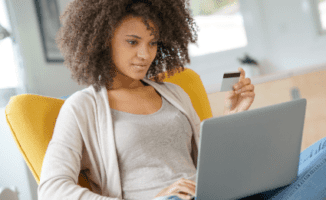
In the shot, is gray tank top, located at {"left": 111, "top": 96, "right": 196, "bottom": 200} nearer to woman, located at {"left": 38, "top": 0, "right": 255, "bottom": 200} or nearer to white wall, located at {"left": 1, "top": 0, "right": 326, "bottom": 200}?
woman, located at {"left": 38, "top": 0, "right": 255, "bottom": 200}

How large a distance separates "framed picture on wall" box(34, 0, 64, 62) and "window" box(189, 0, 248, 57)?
135 centimetres

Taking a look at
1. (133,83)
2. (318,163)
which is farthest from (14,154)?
(318,163)

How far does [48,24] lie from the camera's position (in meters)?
1.85

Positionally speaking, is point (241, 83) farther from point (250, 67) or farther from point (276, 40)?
point (276, 40)

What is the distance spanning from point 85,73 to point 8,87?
0.82 m

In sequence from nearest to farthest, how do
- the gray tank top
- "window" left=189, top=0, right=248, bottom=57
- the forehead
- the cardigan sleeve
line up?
the cardigan sleeve
the gray tank top
the forehead
"window" left=189, top=0, right=248, bottom=57

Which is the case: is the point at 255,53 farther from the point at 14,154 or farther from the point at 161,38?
the point at 14,154

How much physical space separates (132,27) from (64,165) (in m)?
0.47

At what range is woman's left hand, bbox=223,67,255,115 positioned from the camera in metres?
1.02

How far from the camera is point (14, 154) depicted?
1555mm

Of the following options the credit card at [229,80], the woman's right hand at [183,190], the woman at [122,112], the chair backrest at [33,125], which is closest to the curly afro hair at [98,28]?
the woman at [122,112]

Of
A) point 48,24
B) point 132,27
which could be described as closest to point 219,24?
point 48,24

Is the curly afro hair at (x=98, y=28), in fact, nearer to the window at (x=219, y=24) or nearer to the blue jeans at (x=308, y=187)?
the blue jeans at (x=308, y=187)

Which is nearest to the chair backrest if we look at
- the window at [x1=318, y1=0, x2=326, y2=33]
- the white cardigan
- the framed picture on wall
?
the white cardigan
